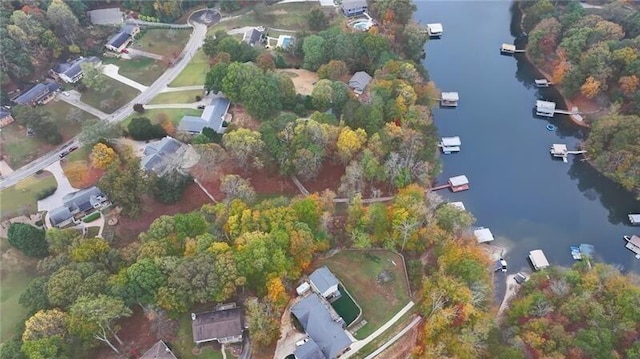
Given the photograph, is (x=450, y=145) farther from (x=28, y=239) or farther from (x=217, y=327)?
(x=28, y=239)

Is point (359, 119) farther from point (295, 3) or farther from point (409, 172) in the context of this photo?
point (295, 3)

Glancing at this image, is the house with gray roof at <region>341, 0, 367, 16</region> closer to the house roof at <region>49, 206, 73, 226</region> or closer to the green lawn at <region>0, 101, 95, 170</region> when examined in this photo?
the green lawn at <region>0, 101, 95, 170</region>

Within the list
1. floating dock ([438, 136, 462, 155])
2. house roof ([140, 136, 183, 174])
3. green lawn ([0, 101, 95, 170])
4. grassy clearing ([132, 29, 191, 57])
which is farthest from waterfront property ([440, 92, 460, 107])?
green lawn ([0, 101, 95, 170])

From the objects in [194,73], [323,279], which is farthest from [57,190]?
[323,279]

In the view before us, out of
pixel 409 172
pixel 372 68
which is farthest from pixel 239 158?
pixel 372 68

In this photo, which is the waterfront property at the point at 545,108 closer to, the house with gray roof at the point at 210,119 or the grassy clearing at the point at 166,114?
the house with gray roof at the point at 210,119

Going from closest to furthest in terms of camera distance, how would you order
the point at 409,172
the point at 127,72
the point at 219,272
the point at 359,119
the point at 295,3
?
the point at 219,272 → the point at 409,172 → the point at 359,119 → the point at 127,72 → the point at 295,3

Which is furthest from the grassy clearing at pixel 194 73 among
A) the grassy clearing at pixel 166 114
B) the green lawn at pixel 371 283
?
the green lawn at pixel 371 283
